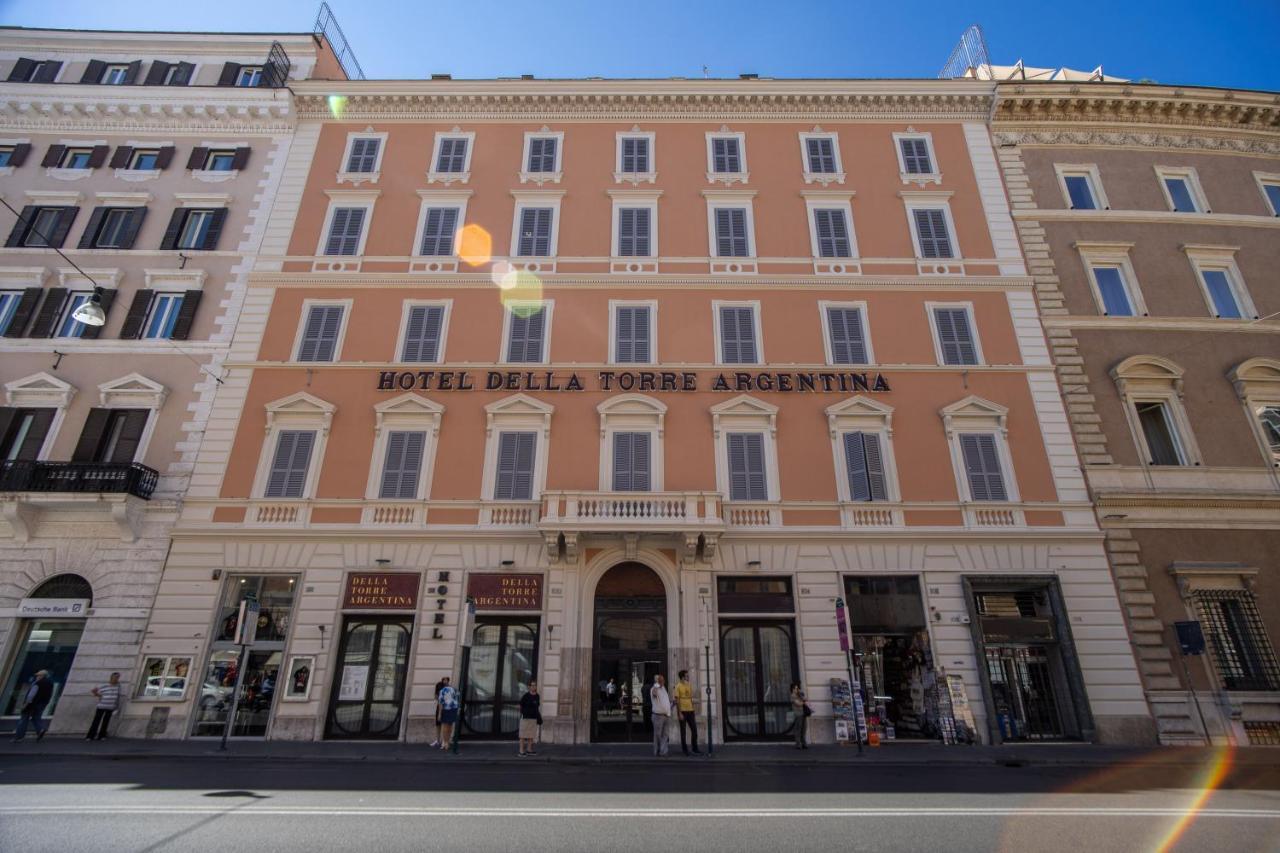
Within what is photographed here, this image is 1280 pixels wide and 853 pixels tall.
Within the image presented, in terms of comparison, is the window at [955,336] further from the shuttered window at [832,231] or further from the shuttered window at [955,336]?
the shuttered window at [832,231]

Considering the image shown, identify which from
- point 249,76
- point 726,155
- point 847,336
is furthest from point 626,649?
point 249,76

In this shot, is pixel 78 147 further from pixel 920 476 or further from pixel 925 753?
pixel 925 753

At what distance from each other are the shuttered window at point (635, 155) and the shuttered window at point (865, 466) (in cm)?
1237

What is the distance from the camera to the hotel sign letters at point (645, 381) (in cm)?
1916

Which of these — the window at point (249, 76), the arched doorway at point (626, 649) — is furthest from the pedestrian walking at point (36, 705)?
the window at point (249, 76)

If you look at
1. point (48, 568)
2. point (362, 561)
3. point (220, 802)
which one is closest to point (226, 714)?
point (362, 561)

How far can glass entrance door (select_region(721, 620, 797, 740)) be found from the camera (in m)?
16.2

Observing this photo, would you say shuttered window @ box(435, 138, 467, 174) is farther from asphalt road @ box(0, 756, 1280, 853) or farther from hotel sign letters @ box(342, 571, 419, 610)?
asphalt road @ box(0, 756, 1280, 853)

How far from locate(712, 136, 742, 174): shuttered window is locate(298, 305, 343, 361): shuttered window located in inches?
559

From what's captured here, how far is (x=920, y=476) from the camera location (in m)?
18.1

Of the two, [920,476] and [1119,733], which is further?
[920,476]

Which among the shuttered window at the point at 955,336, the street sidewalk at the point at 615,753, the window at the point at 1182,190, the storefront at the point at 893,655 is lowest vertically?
the street sidewalk at the point at 615,753

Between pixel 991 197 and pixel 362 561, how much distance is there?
23.9 m

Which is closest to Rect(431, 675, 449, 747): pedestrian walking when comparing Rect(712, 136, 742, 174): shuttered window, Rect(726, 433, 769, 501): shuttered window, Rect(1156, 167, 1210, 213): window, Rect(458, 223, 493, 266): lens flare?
Rect(726, 433, 769, 501): shuttered window
